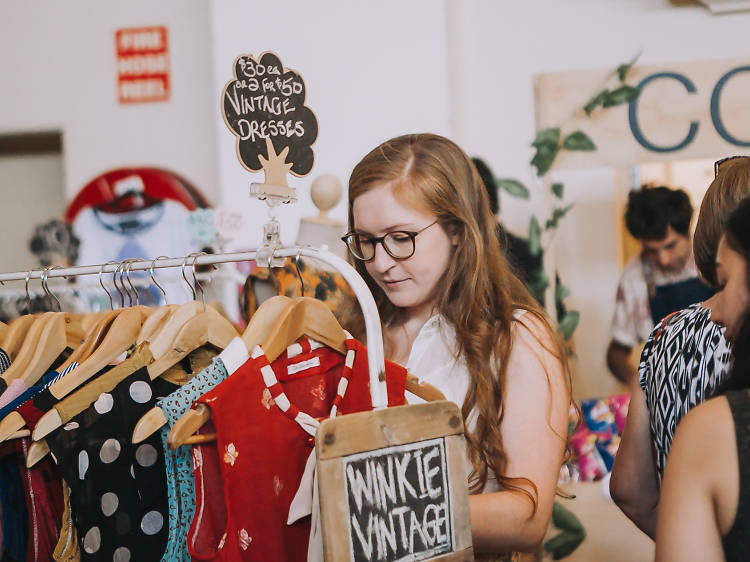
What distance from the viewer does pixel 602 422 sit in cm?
277

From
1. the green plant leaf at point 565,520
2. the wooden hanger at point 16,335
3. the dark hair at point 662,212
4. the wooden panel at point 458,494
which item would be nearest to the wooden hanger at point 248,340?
the wooden panel at point 458,494

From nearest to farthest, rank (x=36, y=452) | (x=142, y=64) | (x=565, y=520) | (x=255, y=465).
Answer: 1. (x=255, y=465)
2. (x=36, y=452)
3. (x=565, y=520)
4. (x=142, y=64)

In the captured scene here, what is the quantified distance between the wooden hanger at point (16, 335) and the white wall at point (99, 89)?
9.73ft

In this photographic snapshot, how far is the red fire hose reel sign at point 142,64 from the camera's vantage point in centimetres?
464

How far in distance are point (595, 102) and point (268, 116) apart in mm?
2323

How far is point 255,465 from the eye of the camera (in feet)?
4.15

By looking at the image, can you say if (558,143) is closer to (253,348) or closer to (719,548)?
(253,348)

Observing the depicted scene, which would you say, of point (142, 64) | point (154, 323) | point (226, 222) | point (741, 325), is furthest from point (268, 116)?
point (142, 64)

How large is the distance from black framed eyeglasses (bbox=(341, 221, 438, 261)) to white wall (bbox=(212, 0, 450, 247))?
2.66 m

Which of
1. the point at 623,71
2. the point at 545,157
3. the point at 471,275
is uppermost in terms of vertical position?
the point at 623,71

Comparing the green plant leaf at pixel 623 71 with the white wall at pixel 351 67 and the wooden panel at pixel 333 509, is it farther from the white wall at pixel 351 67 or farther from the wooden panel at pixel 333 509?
the wooden panel at pixel 333 509

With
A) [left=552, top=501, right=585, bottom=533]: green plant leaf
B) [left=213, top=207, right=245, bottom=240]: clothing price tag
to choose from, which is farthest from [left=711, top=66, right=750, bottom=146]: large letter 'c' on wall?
[left=213, top=207, right=245, bottom=240]: clothing price tag

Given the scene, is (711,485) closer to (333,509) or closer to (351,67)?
(333,509)

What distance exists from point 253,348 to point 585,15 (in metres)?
3.61
